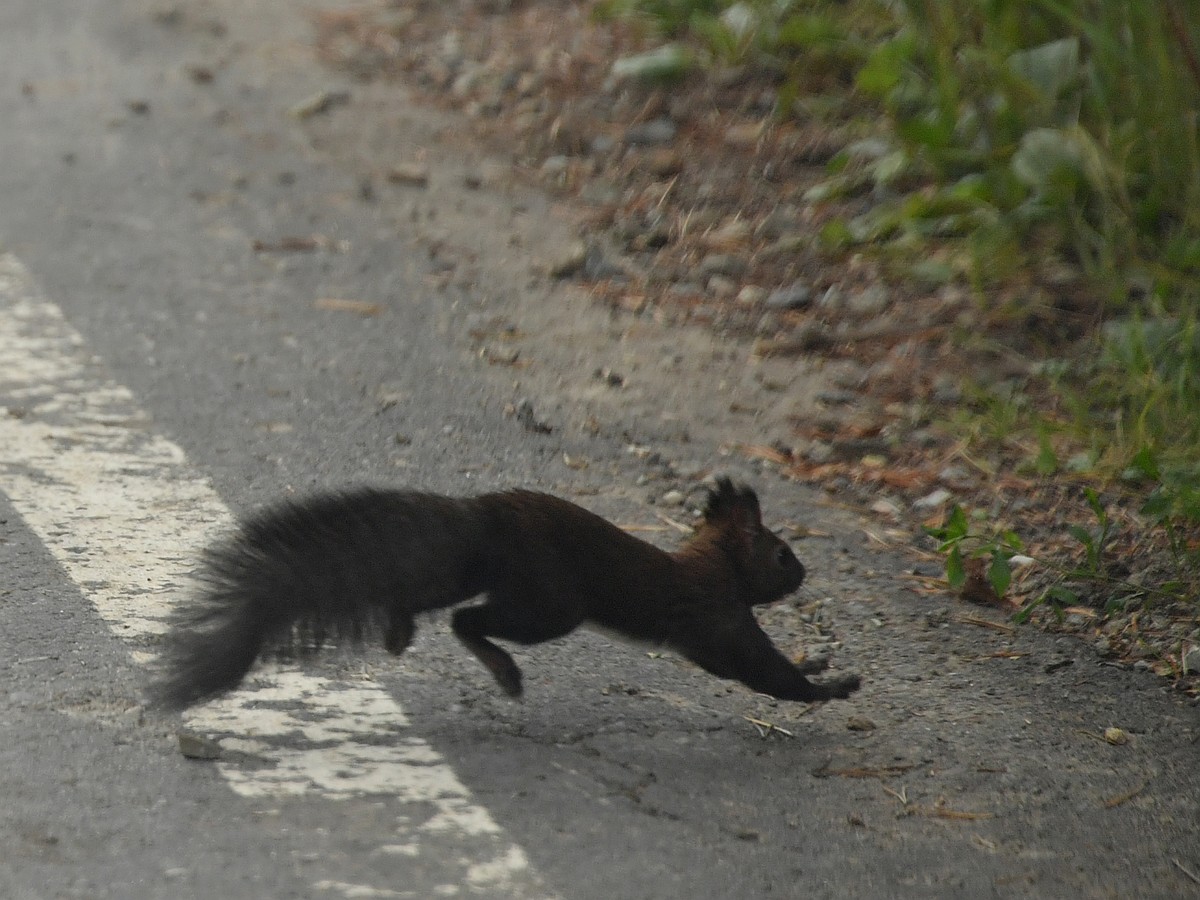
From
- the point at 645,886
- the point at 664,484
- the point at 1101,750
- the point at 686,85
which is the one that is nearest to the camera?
the point at 645,886

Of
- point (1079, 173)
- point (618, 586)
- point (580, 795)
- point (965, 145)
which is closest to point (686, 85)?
point (965, 145)

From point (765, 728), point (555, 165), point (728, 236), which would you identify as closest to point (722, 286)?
point (728, 236)

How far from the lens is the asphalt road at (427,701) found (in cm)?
307

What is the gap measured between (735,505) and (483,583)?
0.69 metres

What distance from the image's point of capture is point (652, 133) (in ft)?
25.4

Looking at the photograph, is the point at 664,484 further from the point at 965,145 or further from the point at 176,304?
the point at 965,145

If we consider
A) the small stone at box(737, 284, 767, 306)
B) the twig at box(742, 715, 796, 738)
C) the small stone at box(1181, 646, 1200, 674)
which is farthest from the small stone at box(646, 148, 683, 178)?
the twig at box(742, 715, 796, 738)

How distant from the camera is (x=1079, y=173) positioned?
247 inches

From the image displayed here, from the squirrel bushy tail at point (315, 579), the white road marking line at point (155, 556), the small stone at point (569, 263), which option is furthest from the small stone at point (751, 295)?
the squirrel bushy tail at point (315, 579)

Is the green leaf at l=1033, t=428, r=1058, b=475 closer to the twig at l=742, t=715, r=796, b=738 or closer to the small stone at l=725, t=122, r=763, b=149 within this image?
the twig at l=742, t=715, r=796, b=738

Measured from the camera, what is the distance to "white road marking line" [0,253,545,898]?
10.6 feet

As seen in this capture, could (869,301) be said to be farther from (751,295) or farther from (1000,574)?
(1000,574)

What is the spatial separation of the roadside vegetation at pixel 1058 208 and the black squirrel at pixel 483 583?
2.60 feet

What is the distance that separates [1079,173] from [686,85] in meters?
2.40
